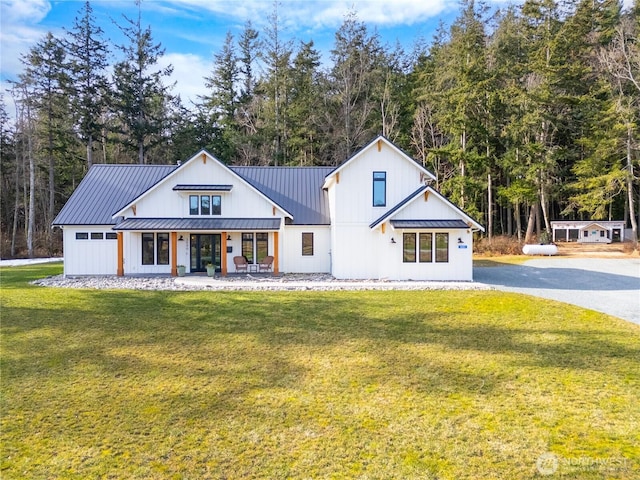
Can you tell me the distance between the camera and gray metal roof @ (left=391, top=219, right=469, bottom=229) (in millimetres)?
15403

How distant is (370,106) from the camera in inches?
1266

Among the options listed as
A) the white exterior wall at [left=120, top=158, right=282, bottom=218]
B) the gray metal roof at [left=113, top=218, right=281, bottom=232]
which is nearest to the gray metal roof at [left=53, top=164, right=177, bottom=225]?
the white exterior wall at [left=120, top=158, right=282, bottom=218]

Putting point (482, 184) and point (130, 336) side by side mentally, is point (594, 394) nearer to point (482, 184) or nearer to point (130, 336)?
point (130, 336)

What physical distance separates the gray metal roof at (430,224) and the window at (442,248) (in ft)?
1.76

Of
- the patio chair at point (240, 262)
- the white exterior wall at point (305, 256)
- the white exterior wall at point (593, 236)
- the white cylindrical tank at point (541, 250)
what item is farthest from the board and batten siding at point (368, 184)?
the white exterior wall at point (593, 236)

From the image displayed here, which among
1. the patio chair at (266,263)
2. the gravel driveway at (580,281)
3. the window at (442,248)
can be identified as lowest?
the gravel driveway at (580,281)

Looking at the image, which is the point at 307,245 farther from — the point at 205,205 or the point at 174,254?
the point at 174,254

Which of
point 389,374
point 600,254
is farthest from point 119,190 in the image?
point 600,254

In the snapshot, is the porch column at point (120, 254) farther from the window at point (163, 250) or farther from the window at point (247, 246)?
the window at point (247, 246)

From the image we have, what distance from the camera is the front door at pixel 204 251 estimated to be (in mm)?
18406

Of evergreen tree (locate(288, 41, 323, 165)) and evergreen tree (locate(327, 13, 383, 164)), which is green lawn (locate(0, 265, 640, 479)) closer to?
evergreen tree (locate(327, 13, 383, 164))

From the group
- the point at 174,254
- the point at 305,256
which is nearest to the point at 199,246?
the point at 174,254

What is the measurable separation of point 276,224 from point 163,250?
5472 mm

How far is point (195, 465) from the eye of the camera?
3957mm
